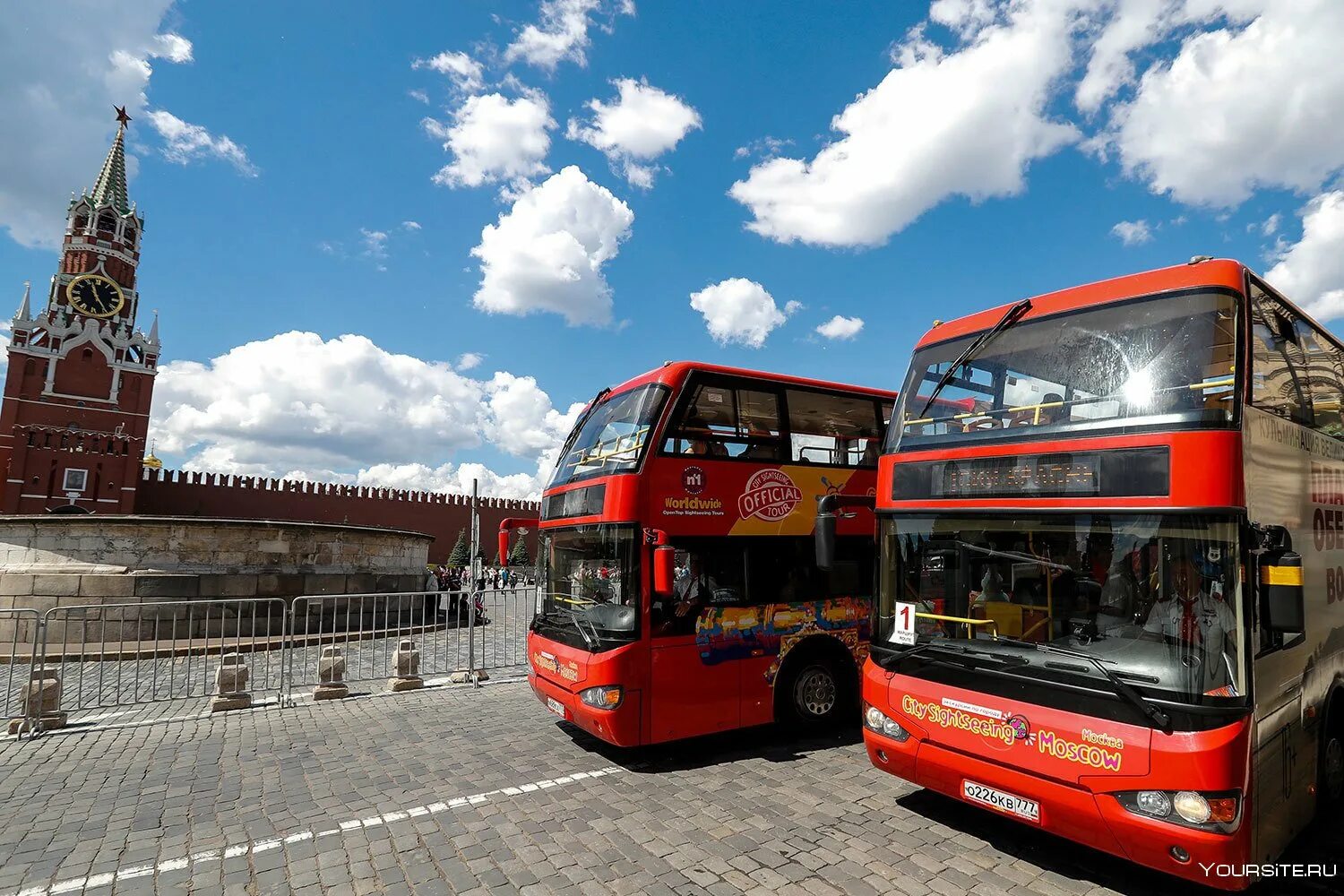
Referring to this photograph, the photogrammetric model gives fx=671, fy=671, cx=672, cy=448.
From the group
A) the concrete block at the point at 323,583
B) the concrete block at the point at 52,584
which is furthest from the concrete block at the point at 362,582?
the concrete block at the point at 52,584

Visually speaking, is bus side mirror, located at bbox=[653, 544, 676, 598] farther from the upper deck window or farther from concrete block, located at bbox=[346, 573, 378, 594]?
concrete block, located at bbox=[346, 573, 378, 594]

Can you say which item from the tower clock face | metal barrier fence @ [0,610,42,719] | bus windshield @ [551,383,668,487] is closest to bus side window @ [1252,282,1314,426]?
bus windshield @ [551,383,668,487]

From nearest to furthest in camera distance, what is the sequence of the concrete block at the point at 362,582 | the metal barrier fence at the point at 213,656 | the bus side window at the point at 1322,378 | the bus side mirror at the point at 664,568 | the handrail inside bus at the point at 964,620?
the handrail inside bus at the point at 964,620, the bus side window at the point at 1322,378, the bus side mirror at the point at 664,568, the metal barrier fence at the point at 213,656, the concrete block at the point at 362,582

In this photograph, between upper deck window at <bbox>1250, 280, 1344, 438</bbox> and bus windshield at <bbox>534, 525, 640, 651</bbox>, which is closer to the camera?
upper deck window at <bbox>1250, 280, 1344, 438</bbox>

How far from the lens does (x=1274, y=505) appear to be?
3.93 metres

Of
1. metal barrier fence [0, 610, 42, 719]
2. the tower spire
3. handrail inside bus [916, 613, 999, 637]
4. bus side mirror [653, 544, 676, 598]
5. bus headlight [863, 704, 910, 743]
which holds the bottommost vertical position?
metal barrier fence [0, 610, 42, 719]

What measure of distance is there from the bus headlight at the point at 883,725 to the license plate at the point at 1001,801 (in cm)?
48

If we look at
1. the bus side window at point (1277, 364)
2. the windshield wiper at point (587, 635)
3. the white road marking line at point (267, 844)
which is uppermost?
the bus side window at point (1277, 364)

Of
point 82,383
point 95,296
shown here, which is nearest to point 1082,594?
point 82,383

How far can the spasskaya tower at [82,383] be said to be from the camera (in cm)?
4666

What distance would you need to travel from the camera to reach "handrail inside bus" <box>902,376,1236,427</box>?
3691mm

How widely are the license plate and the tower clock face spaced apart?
7207 centimetres

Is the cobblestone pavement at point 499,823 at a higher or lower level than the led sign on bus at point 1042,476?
lower

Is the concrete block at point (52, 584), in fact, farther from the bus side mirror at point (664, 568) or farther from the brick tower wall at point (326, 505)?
the brick tower wall at point (326, 505)
